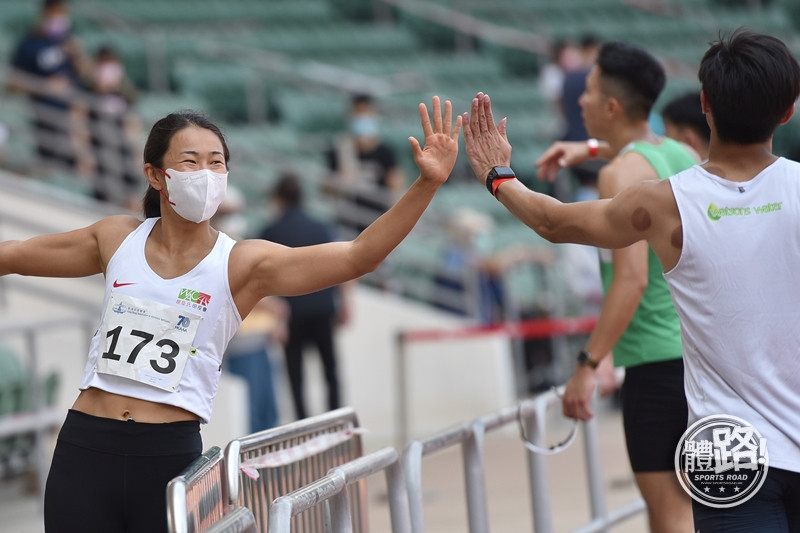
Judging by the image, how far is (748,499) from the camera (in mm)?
3230

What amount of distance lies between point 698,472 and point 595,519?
2919mm

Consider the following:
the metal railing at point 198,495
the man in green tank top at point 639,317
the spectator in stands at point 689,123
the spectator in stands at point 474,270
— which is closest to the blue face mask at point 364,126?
the spectator in stands at point 474,270

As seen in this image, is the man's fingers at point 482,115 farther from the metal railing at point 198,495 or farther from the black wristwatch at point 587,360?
the metal railing at point 198,495

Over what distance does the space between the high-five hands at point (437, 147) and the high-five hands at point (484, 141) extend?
76 mm

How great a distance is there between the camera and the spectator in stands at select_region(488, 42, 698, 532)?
4449mm

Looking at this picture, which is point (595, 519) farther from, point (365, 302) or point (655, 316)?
point (365, 302)

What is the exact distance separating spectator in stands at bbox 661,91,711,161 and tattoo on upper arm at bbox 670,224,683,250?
6.63ft

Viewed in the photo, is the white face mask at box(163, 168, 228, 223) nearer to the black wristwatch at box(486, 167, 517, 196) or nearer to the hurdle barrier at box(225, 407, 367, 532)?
the hurdle barrier at box(225, 407, 367, 532)

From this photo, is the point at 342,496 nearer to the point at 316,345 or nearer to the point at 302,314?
the point at 302,314

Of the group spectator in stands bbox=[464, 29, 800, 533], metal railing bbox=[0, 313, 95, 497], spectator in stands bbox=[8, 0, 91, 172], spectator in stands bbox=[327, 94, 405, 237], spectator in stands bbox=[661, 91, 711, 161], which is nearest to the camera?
spectator in stands bbox=[464, 29, 800, 533]

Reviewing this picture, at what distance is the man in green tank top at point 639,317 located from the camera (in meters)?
4.45

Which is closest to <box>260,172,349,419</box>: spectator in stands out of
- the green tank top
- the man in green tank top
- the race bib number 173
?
the man in green tank top

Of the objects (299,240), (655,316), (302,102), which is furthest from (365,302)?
(655,316)

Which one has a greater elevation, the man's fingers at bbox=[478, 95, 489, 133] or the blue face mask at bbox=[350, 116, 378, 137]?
the blue face mask at bbox=[350, 116, 378, 137]
